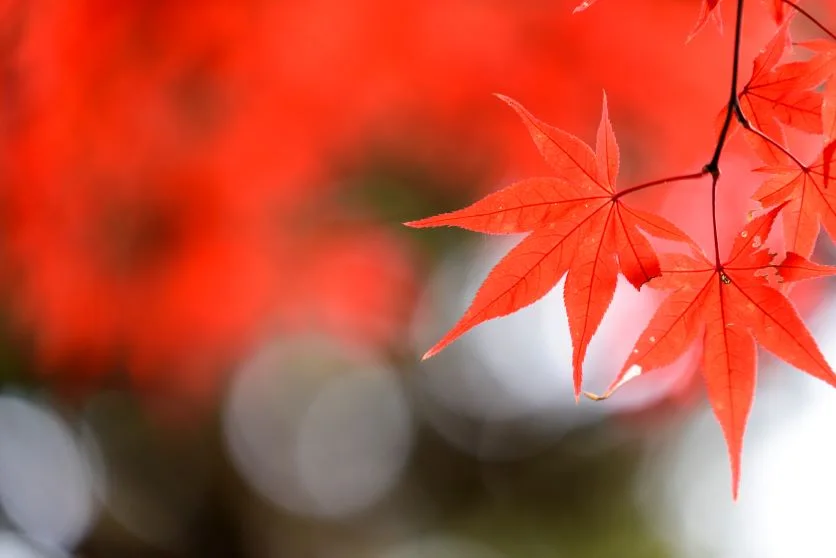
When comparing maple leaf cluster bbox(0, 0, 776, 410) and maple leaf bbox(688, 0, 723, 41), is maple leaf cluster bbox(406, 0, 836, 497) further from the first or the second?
maple leaf cluster bbox(0, 0, 776, 410)

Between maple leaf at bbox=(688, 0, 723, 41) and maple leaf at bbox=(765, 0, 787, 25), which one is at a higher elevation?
maple leaf at bbox=(765, 0, 787, 25)

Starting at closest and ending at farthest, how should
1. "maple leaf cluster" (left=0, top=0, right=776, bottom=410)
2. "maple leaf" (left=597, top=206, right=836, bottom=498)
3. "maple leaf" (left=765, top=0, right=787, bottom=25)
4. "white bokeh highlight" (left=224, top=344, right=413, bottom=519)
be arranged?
"maple leaf" (left=597, top=206, right=836, bottom=498) → "maple leaf" (left=765, top=0, right=787, bottom=25) → "maple leaf cluster" (left=0, top=0, right=776, bottom=410) → "white bokeh highlight" (left=224, top=344, right=413, bottom=519)

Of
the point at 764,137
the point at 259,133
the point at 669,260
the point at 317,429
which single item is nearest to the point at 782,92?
the point at 764,137

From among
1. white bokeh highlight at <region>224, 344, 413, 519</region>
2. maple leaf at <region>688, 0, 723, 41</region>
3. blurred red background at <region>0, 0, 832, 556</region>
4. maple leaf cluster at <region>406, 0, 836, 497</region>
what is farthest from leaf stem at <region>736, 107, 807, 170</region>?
white bokeh highlight at <region>224, 344, 413, 519</region>

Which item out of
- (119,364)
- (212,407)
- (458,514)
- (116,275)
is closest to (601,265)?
(116,275)

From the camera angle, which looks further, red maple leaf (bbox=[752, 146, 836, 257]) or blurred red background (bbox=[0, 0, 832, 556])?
blurred red background (bbox=[0, 0, 832, 556])

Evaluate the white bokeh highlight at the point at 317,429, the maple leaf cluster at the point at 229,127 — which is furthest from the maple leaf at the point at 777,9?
the white bokeh highlight at the point at 317,429

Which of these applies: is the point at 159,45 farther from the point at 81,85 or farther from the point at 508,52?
the point at 508,52

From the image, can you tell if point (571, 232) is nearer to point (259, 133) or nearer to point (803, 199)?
point (803, 199)
